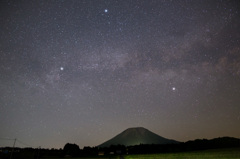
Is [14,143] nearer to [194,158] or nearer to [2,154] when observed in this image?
[2,154]

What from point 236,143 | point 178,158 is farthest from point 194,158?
point 236,143

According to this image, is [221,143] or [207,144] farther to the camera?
[207,144]

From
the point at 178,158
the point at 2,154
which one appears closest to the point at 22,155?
the point at 2,154

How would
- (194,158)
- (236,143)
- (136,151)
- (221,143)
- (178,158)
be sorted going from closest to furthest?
(194,158) → (178,158) → (236,143) → (221,143) → (136,151)

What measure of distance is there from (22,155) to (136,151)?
68.7 meters

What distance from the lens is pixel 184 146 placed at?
109 metres

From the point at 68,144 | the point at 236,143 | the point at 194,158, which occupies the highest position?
the point at 68,144

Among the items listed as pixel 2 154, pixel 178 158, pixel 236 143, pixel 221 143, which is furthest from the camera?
pixel 221 143

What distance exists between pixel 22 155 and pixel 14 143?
24.9m

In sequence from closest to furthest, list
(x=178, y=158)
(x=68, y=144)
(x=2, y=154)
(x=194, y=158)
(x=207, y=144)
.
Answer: (x=194, y=158) < (x=178, y=158) < (x=2, y=154) < (x=207, y=144) < (x=68, y=144)

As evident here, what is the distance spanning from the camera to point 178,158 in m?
55.0

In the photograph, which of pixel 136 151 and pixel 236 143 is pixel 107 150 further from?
pixel 236 143

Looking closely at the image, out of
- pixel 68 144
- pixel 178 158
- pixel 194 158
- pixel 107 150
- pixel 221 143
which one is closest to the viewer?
pixel 194 158

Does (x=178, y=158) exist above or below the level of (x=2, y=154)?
below
